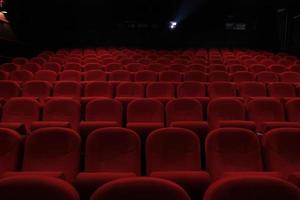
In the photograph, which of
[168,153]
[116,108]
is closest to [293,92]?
[116,108]

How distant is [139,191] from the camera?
1.30 meters

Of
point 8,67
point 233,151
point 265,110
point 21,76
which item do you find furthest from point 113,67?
point 233,151

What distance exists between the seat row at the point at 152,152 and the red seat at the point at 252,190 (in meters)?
0.92

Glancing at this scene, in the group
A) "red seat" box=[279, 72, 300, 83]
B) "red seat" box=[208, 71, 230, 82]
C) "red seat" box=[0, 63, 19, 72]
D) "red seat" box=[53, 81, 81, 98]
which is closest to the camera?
"red seat" box=[53, 81, 81, 98]

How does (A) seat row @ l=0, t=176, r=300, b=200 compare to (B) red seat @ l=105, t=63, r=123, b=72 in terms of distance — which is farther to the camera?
(B) red seat @ l=105, t=63, r=123, b=72

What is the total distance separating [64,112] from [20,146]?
1.07 meters

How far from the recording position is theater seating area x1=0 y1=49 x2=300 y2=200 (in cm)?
134

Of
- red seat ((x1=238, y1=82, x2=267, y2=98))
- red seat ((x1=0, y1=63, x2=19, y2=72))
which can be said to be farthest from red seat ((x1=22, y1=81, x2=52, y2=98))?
red seat ((x1=238, y1=82, x2=267, y2=98))

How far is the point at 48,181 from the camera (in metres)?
1.34

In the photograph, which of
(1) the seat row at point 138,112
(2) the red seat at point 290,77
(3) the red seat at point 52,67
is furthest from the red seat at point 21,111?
(2) the red seat at point 290,77

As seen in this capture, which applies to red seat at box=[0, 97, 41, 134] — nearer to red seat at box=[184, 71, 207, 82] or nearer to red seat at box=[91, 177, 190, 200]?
red seat at box=[91, 177, 190, 200]

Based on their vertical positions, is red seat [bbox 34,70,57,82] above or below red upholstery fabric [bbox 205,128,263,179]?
above

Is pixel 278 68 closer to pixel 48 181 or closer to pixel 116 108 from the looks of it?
pixel 116 108

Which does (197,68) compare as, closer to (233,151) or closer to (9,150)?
(233,151)
